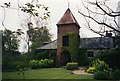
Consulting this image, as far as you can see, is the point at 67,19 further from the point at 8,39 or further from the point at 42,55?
the point at 8,39

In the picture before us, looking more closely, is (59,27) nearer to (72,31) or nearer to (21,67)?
(72,31)

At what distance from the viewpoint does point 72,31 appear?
33219 millimetres

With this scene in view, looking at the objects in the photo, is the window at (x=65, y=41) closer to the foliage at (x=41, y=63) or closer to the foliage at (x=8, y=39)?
the foliage at (x=41, y=63)

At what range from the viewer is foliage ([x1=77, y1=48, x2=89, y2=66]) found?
31758 millimetres

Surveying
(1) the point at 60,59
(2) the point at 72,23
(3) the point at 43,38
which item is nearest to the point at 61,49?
(1) the point at 60,59

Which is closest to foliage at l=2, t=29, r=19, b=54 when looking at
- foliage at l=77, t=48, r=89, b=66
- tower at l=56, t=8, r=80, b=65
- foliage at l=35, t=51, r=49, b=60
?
foliage at l=77, t=48, r=89, b=66

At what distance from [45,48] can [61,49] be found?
2504mm

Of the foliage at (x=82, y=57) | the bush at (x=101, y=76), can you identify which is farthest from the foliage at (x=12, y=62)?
the foliage at (x=82, y=57)

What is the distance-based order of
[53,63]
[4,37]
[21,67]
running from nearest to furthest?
1. [21,67]
2. [4,37]
3. [53,63]

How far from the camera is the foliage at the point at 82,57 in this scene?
3176 cm

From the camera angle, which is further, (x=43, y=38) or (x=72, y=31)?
(x=43, y=38)

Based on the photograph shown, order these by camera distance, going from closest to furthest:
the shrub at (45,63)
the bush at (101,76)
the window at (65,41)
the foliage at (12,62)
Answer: the foliage at (12,62), the bush at (101,76), the shrub at (45,63), the window at (65,41)

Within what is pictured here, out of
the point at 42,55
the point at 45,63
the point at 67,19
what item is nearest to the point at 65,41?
the point at 67,19

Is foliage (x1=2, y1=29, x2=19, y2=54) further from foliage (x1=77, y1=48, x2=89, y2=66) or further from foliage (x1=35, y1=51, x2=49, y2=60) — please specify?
foliage (x1=35, y1=51, x2=49, y2=60)
